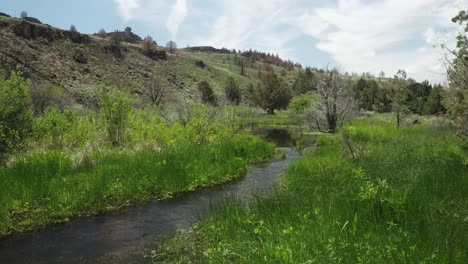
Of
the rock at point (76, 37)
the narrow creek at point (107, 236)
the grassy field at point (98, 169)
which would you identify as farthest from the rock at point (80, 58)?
the narrow creek at point (107, 236)

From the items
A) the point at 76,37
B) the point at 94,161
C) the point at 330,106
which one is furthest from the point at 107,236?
the point at 76,37

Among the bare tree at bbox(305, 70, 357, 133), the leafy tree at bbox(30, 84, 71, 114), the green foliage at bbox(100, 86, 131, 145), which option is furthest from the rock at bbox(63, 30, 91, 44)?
the green foliage at bbox(100, 86, 131, 145)

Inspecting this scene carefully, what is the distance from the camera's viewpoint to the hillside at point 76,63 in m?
62.3

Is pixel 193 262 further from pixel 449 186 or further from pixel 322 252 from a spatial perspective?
pixel 449 186

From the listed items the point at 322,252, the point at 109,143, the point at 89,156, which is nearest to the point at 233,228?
the point at 322,252

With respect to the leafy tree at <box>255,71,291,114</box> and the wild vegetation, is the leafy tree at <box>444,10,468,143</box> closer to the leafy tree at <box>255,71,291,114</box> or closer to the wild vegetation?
the wild vegetation

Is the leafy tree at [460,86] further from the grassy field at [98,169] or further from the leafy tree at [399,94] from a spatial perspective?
the leafy tree at [399,94]

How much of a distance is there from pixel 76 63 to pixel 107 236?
7541 cm

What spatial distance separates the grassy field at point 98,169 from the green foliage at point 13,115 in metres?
0.57

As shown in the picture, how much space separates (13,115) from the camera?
→ 13641mm

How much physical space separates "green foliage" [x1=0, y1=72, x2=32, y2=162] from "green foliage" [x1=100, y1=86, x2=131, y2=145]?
3.31 metres

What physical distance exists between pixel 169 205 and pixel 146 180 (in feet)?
4.88

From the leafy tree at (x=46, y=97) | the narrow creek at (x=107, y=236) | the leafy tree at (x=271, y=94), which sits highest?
the leafy tree at (x=271, y=94)

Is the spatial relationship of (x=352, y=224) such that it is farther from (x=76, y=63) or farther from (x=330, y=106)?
(x=76, y=63)
